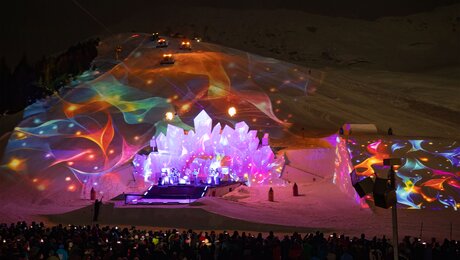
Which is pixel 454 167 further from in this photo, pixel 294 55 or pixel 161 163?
pixel 294 55

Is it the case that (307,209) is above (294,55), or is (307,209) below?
below

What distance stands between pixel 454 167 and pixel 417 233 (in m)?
5.90

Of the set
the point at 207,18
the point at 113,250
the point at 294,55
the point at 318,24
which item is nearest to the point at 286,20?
the point at 318,24

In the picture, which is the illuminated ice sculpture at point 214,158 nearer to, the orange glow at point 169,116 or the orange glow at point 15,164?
the orange glow at point 169,116

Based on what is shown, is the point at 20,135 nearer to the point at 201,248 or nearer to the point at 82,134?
the point at 82,134

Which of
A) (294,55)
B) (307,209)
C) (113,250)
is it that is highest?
(294,55)

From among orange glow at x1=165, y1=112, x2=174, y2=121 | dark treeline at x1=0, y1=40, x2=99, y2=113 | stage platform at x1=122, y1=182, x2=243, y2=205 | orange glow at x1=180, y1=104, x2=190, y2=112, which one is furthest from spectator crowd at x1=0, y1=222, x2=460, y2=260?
dark treeline at x1=0, y1=40, x2=99, y2=113

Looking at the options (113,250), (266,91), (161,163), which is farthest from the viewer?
(266,91)

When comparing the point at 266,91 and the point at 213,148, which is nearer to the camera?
the point at 213,148

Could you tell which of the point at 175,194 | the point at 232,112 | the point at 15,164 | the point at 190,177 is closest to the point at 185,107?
the point at 232,112

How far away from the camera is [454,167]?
912 inches

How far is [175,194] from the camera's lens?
81.6ft

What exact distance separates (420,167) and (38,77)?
32.3 metres

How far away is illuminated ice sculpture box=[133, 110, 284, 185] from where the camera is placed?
89.7 ft
